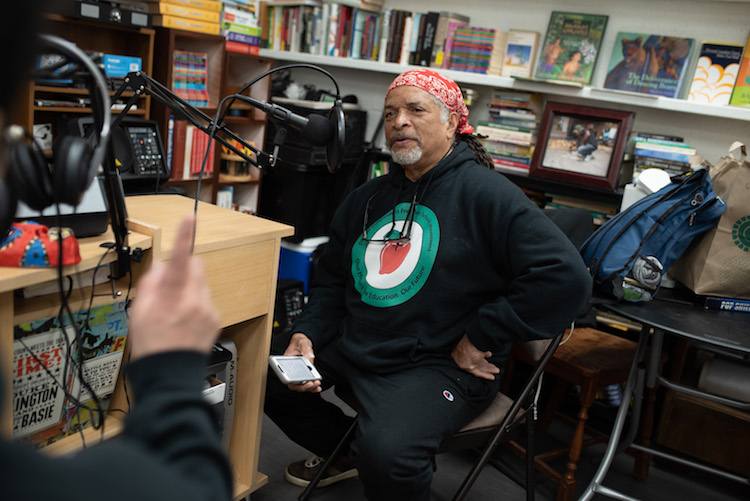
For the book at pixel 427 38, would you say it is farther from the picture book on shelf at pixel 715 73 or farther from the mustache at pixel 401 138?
the mustache at pixel 401 138

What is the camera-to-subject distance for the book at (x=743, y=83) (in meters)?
2.63

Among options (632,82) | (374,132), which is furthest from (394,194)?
(374,132)

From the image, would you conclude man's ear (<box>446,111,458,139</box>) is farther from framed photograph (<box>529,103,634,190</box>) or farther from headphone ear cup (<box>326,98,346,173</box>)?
framed photograph (<box>529,103,634,190</box>)

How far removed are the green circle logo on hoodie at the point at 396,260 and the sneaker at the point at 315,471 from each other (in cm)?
61

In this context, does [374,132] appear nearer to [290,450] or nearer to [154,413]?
[290,450]

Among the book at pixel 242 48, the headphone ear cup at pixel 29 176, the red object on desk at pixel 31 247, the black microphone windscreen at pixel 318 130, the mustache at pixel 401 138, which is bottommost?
the red object on desk at pixel 31 247

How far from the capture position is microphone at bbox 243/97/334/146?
141 centimetres

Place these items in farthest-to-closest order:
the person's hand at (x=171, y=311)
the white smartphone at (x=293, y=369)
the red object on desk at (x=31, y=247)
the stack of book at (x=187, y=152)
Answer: the stack of book at (x=187, y=152), the white smartphone at (x=293, y=369), the red object on desk at (x=31, y=247), the person's hand at (x=171, y=311)

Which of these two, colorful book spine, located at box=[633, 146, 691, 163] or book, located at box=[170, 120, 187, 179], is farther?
book, located at box=[170, 120, 187, 179]

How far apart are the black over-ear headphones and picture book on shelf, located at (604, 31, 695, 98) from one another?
2499 millimetres

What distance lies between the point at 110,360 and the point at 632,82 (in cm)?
250

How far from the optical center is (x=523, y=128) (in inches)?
121

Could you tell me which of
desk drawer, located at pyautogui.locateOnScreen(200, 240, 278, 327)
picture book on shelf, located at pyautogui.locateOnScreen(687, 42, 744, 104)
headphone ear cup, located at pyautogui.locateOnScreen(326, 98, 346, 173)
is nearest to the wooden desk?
desk drawer, located at pyautogui.locateOnScreen(200, 240, 278, 327)

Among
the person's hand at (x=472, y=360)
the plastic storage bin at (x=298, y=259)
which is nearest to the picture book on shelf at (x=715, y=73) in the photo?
the person's hand at (x=472, y=360)
